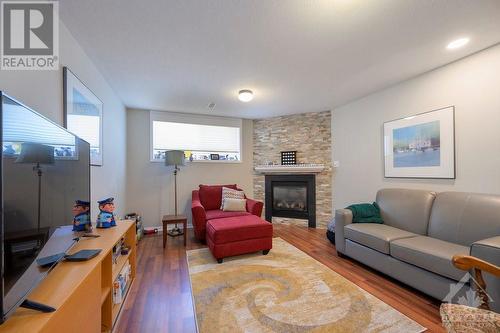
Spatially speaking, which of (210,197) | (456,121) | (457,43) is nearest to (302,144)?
(210,197)

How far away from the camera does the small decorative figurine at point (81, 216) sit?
1371 mm

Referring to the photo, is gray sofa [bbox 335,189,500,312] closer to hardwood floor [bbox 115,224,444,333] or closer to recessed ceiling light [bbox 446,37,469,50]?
hardwood floor [bbox 115,224,444,333]

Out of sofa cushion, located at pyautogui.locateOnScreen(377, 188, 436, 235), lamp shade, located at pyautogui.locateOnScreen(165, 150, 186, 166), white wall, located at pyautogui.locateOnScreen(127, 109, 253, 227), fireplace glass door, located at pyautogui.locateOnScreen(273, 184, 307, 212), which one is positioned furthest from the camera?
fireplace glass door, located at pyautogui.locateOnScreen(273, 184, 307, 212)

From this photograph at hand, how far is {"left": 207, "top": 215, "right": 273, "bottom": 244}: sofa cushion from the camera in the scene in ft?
8.43

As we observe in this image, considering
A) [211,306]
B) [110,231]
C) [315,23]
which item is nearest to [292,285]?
[211,306]

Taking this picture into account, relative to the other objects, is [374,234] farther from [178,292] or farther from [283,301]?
[178,292]

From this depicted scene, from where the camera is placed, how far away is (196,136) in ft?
14.1

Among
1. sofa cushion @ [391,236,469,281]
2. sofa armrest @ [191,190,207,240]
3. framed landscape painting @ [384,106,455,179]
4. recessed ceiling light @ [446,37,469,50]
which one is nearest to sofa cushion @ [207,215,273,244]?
sofa armrest @ [191,190,207,240]

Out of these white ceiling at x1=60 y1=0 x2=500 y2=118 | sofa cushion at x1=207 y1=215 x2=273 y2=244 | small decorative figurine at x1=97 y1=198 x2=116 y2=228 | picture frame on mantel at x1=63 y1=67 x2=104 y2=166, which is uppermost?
white ceiling at x1=60 y1=0 x2=500 y2=118

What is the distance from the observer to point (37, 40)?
1.44 metres

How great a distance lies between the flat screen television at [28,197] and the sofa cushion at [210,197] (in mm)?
2540

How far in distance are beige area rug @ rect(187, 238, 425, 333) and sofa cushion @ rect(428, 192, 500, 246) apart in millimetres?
1073

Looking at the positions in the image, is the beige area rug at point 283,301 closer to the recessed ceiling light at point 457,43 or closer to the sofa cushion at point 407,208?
the sofa cushion at point 407,208

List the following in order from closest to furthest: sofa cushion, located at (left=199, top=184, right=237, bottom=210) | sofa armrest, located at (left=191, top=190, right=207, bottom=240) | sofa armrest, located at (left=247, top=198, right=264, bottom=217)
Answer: sofa armrest, located at (left=191, top=190, right=207, bottom=240)
sofa armrest, located at (left=247, top=198, right=264, bottom=217)
sofa cushion, located at (left=199, top=184, right=237, bottom=210)
